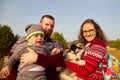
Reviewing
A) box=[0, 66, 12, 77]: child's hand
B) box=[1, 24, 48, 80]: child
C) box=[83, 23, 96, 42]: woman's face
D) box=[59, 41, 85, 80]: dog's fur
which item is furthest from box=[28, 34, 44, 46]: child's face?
box=[83, 23, 96, 42]: woman's face

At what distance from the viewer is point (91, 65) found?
4242 mm

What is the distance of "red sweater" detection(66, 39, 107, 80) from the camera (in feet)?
13.9

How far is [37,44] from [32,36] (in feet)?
0.45

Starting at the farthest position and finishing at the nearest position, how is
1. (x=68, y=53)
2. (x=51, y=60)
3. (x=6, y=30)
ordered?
1. (x=6, y=30)
2. (x=68, y=53)
3. (x=51, y=60)

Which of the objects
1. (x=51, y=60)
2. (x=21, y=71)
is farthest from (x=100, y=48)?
(x=21, y=71)

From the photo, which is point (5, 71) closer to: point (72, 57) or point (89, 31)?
point (72, 57)

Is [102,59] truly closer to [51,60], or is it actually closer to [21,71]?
[51,60]

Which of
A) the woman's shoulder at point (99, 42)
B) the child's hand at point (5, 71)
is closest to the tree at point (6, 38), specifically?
the child's hand at point (5, 71)

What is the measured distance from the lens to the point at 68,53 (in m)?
4.47

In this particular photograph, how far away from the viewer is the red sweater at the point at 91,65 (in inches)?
167

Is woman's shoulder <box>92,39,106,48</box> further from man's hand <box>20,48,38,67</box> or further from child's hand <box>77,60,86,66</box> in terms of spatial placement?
man's hand <box>20,48,38,67</box>

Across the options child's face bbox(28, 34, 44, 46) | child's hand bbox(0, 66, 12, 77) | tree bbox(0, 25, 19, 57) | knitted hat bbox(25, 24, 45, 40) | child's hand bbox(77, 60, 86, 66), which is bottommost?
tree bbox(0, 25, 19, 57)

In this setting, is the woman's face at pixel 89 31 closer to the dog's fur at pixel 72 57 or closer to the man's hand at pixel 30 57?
the dog's fur at pixel 72 57

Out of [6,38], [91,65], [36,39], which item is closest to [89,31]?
[91,65]
